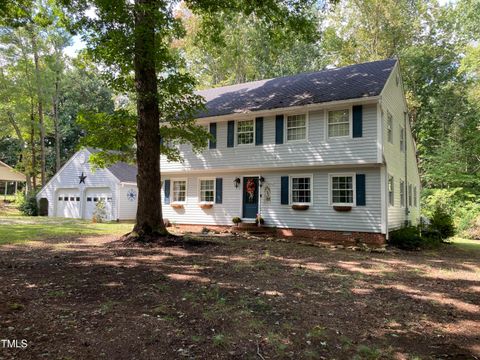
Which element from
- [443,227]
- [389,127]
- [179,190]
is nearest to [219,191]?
[179,190]

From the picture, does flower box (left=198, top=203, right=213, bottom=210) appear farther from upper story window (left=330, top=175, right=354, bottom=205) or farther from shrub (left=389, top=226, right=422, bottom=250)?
shrub (left=389, top=226, right=422, bottom=250)

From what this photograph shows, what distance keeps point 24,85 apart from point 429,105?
31.0 metres

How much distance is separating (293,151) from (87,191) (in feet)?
50.0

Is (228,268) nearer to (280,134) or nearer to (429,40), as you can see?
(280,134)

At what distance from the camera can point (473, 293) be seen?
6.41m

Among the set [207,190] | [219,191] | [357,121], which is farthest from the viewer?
[207,190]

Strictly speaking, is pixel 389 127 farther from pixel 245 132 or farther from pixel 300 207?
pixel 245 132

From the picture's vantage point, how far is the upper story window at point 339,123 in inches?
524

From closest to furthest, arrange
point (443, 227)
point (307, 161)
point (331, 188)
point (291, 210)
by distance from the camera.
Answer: point (331, 188)
point (307, 161)
point (291, 210)
point (443, 227)

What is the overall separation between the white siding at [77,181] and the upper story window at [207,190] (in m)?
7.64

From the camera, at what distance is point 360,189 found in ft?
42.5

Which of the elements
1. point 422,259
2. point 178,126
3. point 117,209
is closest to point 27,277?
point 178,126

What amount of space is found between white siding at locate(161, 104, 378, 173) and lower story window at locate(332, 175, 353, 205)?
75 cm

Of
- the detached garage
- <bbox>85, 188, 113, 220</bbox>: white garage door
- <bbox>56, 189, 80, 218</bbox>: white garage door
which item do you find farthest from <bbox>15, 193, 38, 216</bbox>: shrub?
<bbox>85, 188, 113, 220</bbox>: white garage door
